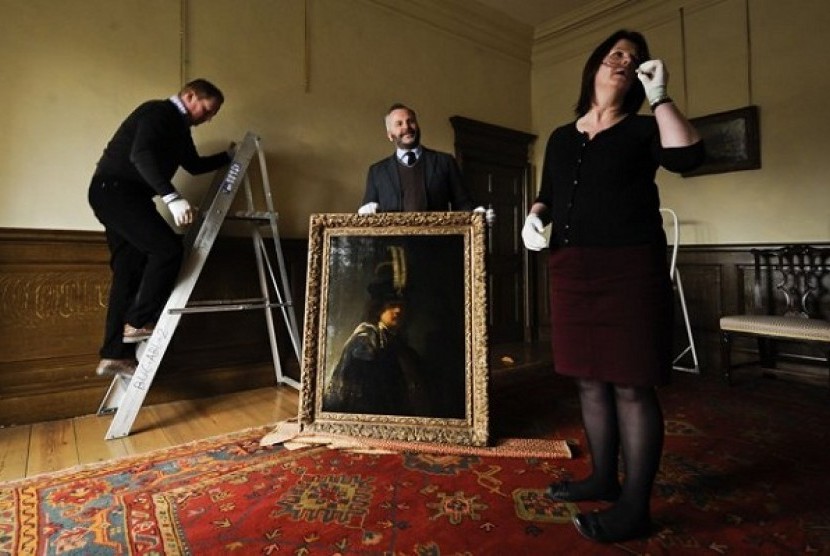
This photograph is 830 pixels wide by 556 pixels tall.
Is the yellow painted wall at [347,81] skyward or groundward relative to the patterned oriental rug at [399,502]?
skyward

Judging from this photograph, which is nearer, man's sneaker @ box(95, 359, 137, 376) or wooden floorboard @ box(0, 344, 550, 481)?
wooden floorboard @ box(0, 344, 550, 481)

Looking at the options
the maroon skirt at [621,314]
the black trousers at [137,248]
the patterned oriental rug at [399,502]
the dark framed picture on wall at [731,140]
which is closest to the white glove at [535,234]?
the maroon skirt at [621,314]

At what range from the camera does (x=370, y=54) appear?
339cm

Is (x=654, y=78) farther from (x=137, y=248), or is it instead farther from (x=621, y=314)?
(x=137, y=248)

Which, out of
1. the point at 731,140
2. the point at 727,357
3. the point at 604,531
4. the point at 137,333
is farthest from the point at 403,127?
the point at 731,140

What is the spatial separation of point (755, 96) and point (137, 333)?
4123 mm

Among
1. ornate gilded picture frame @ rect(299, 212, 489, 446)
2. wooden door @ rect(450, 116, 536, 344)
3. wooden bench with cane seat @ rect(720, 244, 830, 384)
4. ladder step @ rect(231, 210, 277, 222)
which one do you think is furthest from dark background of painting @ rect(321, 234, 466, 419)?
wooden door @ rect(450, 116, 536, 344)

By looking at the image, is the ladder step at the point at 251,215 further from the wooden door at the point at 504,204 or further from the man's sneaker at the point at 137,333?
the wooden door at the point at 504,204

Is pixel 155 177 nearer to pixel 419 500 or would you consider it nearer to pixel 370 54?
pixel 419 500

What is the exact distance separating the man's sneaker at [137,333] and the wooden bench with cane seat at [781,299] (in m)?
3.23

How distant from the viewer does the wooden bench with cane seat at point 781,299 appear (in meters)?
2.67

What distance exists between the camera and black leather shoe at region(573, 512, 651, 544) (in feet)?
3.91

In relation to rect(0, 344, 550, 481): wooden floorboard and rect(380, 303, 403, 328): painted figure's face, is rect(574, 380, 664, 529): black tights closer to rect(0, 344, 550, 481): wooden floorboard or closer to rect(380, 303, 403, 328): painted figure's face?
rect(380, 303, 403, 328): painted figure's face

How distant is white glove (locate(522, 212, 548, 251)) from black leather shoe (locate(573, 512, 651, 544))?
76 cm
